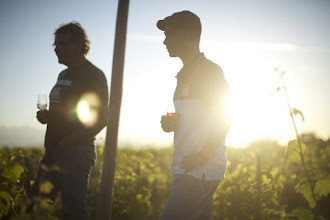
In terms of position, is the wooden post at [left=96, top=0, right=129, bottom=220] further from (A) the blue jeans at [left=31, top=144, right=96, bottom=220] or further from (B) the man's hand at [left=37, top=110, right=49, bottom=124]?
(B) the man's hand at [left=37, top=110, right=49, bottom=124]

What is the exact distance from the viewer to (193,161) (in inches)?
88.4

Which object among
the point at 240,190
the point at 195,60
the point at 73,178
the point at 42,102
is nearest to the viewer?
the point at 195,60

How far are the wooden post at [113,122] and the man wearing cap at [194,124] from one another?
720 mm

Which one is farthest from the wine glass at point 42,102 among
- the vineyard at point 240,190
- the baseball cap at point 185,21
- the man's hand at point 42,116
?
the baseball cap at point 185,21

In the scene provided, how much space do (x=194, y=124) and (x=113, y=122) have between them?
3.35 ft

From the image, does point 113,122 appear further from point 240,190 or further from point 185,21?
point 240,190

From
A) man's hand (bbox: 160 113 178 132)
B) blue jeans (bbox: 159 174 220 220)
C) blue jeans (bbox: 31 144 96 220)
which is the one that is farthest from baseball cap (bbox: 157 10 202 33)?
blue jeans (bbox: 31 144 96 220)

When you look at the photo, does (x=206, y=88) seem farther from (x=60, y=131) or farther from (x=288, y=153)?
(x=288, y=153)

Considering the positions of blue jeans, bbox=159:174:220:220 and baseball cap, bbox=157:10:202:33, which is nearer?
blue jeans, bbox=159:174:220:220

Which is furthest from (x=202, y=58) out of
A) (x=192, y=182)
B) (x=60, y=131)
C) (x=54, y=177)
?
(x=54, y=177)

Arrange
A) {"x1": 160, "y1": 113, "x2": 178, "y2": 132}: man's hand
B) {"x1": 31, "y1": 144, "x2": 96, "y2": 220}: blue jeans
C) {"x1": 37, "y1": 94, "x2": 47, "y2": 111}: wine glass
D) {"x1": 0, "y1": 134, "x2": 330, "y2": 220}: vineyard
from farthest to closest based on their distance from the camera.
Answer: {"x1": 0, "y1": 134, "x2": 330, "y2": 220}: vineyard, {"x1": 37, "y1": 94, "x2": 47, "y2": 111}: wine glass, {"x1": 31, "y1": 144, "x2": 96, "y2": 220}: blue jeans, {"x1": 160, "y1": 113, "x2": 178, "y2": 132}: man's hand

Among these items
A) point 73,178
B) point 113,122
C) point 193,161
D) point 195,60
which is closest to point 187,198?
point 193,161

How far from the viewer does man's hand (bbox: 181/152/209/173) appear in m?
2.24

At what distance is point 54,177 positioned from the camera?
3193mm
